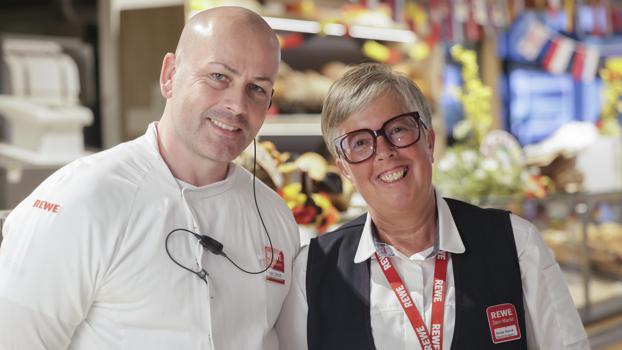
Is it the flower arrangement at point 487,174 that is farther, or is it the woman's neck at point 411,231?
the flower arrangement at point 487,174

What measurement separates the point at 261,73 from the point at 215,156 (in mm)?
229

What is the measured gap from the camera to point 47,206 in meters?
1.57

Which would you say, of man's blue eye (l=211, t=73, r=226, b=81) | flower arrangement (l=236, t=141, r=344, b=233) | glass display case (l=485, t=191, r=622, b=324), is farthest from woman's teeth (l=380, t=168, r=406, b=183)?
glass display case (l=485, t=191, r=622, b=324)

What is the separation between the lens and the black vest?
5.98 ft

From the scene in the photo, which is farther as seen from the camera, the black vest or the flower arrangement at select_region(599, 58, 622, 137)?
the flower arrangement at select_region(599, 58, 622, 137)

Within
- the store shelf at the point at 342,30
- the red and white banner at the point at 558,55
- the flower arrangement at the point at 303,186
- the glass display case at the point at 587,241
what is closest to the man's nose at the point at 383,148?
the flower arrangement at the point at 303,186

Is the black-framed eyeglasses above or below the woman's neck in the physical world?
above

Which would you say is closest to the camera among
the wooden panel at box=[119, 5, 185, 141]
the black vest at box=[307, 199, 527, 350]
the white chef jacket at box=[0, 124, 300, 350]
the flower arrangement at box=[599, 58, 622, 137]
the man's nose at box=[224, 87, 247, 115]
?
the white chef jacket at box=[0, 124, 300, 350]

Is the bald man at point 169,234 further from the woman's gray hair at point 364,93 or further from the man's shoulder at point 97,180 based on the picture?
the woman's gray hair at point 364,93

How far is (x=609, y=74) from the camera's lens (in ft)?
17.9

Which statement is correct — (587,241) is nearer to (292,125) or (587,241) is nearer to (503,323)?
(503,323)

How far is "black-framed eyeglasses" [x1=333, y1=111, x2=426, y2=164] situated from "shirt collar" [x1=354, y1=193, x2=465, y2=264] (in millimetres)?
205

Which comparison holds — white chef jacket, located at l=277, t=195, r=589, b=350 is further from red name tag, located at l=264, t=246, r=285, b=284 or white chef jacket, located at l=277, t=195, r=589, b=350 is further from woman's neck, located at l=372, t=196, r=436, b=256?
red name tag, located at l=264, t=246, r=285, b=284

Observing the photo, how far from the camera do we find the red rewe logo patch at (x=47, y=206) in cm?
157
